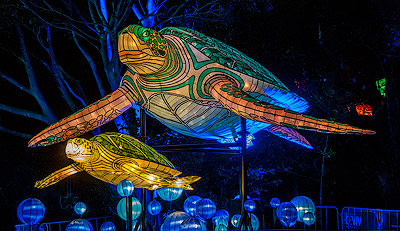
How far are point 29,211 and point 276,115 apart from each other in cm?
261

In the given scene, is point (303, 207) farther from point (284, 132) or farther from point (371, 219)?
point (371, 219)

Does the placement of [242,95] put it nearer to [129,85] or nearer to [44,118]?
[129,85]

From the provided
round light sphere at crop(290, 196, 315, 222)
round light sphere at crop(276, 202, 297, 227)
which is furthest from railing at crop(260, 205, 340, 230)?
round light sphere at crop(276, 202, 297, 227)

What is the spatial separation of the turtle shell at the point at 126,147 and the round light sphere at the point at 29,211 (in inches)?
37.5

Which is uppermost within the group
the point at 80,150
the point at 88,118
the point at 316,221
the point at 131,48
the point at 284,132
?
the point at 131,48

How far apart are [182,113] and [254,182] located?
19.9ft

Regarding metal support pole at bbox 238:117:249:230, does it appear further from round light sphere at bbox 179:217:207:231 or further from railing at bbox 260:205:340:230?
railing at bbox 260:205:340:230

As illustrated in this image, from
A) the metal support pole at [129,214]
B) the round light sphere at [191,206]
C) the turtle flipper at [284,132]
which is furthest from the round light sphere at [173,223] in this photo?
the turtle flipper at [284,132]

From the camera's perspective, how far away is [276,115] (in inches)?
147

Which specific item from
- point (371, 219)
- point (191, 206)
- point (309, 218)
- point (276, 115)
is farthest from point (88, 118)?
point (371, 219)

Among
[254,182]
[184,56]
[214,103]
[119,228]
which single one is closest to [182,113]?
[214,103]

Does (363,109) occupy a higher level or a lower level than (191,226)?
higher

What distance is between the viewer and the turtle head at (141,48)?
3699 mm

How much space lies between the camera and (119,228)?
8.98 m
